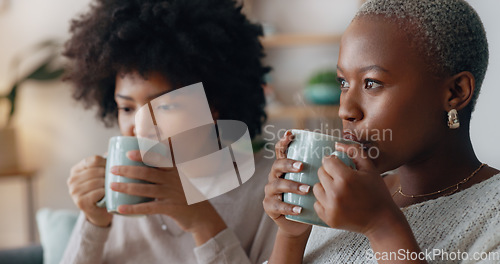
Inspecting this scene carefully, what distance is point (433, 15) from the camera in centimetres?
59

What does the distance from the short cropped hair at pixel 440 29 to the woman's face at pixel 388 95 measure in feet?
0.04

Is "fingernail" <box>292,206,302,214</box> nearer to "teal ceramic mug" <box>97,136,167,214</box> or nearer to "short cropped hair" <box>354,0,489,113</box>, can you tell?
"short cropped hair" <box>354,0,489,113</box>

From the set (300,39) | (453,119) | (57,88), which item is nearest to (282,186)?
(453,119)

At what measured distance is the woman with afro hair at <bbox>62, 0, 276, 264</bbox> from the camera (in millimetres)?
993

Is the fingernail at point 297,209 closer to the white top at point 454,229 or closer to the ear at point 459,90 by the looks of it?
the white top at point 454,229

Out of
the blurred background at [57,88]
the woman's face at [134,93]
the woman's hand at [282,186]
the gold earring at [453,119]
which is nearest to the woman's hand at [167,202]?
the woman's face at [134,93]

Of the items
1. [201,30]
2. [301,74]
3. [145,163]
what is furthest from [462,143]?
[301,74]

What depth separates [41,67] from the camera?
2.76 m

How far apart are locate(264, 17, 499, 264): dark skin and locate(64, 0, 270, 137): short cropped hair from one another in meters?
0.49

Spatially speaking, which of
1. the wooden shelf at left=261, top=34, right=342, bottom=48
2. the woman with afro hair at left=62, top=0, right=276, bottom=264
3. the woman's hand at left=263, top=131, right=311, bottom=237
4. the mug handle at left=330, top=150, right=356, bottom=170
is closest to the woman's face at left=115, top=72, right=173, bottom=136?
the woman with afro hair at left=62, top=0, right=276, bottom=264

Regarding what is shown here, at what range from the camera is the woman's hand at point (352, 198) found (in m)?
0.53

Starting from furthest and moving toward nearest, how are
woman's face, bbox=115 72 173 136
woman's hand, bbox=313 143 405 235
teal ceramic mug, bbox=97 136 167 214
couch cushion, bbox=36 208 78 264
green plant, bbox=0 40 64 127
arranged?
1. green plant, bbox=0 40 64 127
2. couch cushion, bbox=36 208 78 264
3. woman's face, bbox=115 72 173 136
4. teal ceramic mug, bbox=97 136 167 214
5. woman's hand, bbox=313 143 405 235

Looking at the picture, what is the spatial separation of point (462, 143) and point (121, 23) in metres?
0.74

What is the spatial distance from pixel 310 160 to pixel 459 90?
0.22 meters
